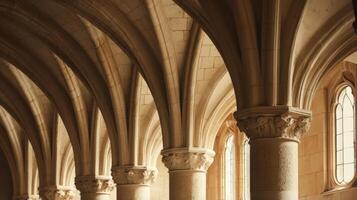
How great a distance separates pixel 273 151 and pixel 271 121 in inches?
18.0

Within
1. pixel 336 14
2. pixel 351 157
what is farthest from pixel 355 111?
pixel 336 14

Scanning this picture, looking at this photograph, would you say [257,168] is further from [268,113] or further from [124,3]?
[124,3]

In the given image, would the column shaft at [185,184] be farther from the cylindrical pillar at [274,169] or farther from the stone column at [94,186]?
the stone column at [94,186]

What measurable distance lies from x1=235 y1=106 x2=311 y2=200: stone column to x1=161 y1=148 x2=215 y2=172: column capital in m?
4.32

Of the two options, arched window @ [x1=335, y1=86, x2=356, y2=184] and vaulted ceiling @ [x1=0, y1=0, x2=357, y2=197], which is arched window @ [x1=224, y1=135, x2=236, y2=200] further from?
arched window @ [x1=335, y1=86, x2=356, y2=184]

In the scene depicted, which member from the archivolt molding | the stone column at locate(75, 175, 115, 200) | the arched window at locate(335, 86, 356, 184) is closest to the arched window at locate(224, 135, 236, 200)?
the stone column at locate(75, 175, 115, 200)

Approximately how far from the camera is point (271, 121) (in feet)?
51.7

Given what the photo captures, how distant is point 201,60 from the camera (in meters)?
20.6

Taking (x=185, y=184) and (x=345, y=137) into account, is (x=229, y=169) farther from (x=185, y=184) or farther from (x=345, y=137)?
(x=185, y=184)

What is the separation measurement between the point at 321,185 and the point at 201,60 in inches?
177

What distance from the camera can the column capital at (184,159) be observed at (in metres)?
20.1

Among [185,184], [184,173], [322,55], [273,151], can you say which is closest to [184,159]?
[184,173]

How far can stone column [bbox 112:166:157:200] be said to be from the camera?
22375mm

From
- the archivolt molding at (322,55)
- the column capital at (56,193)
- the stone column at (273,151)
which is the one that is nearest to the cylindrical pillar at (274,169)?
the stone column at (273,151)
